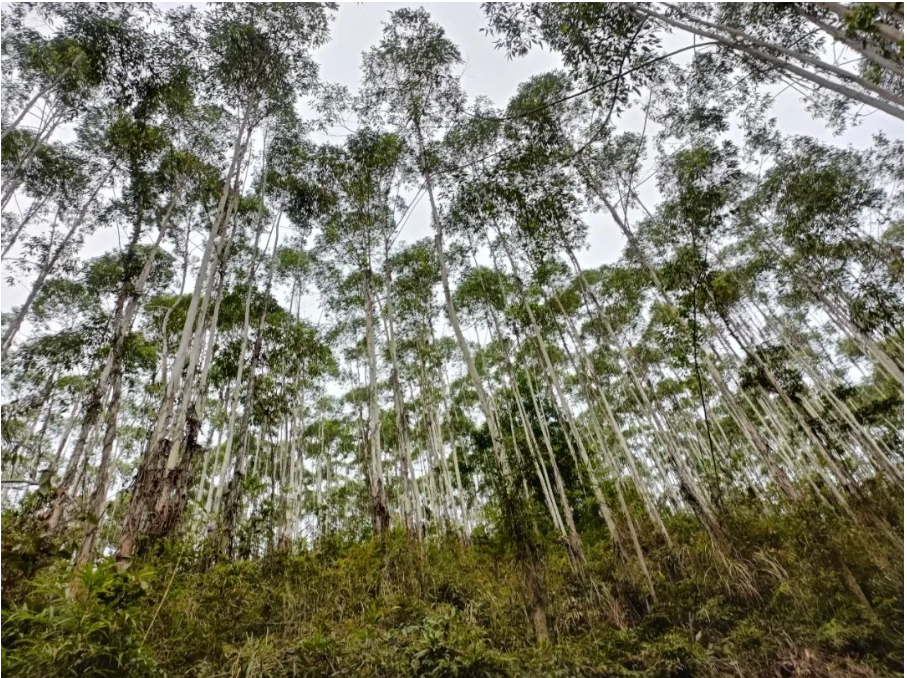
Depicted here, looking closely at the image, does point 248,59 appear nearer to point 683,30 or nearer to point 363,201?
point 363,201

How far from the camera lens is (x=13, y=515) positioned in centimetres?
308

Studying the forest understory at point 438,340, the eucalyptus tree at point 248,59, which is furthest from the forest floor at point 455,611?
the eucalyptus tree at point 248,59

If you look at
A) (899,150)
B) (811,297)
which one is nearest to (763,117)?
(899,150)

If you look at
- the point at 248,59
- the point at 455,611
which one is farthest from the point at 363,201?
the point at 455,611

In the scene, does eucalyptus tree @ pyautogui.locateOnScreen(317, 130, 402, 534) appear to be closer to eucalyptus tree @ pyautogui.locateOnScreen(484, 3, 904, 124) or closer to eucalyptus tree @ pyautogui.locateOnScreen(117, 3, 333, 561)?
eucalyptus tree @ pyautogui.locateOnScreen(117, 3, 333, 561)

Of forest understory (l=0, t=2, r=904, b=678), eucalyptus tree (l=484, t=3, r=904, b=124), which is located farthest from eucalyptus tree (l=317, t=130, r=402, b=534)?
eucalyptus tree (l=484, t=3, r=904, b=124)

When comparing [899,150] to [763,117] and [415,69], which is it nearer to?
[763,117]

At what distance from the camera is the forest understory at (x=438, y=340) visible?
3395 millimetres

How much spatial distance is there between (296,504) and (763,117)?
15155 mm

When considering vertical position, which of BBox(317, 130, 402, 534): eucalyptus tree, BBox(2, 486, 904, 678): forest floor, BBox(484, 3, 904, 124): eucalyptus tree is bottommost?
BBox(2, 486, 904, 678): forest floor

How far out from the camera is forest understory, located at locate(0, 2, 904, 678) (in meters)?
3.39

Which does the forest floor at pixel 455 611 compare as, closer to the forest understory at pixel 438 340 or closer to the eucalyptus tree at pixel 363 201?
the forest understory at pixel 438 340

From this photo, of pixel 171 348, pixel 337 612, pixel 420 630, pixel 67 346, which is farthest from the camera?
pixel 171 348

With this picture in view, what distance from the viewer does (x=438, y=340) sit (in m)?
15.0
